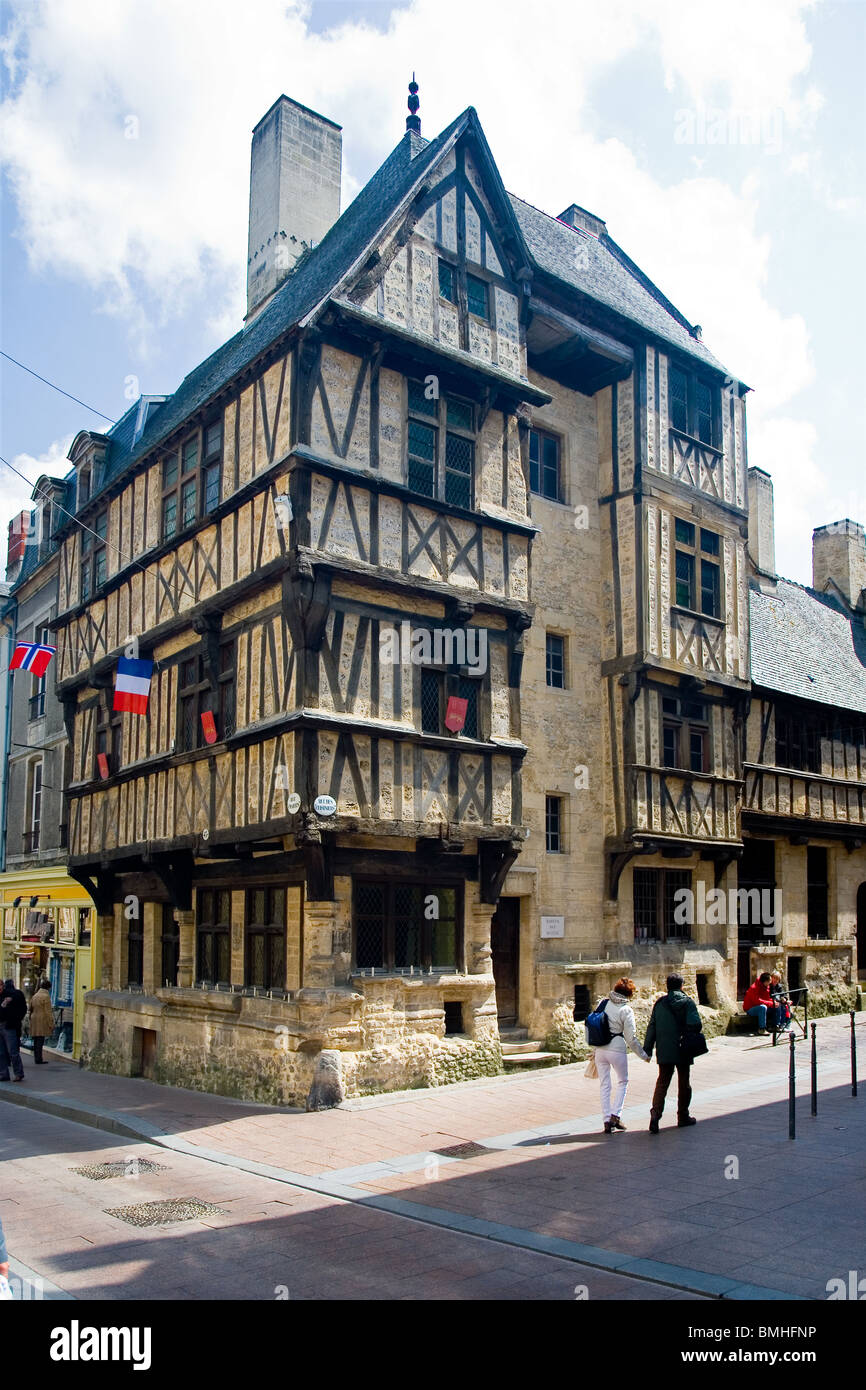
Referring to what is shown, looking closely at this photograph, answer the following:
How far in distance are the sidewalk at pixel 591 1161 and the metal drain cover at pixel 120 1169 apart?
55 centimetres

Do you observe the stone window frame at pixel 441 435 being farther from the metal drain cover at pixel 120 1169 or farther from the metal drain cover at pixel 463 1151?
the metal drain cover at pixel 120 1169

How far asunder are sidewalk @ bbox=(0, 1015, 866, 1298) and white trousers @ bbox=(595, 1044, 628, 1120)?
273 mm

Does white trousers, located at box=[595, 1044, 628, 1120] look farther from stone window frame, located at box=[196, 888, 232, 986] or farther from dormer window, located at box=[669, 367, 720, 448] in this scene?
dormer window, located at box=[669, 367, 720, 448]

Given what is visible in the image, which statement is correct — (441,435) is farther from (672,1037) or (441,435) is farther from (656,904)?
(656,904)

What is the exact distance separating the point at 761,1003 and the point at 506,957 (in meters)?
4.75

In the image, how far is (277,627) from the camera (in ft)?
44.5

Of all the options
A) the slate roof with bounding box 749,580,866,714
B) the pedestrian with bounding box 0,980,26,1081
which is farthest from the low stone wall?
the slate roof with bounding box 749,580,866,714

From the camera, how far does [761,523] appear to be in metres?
24.5

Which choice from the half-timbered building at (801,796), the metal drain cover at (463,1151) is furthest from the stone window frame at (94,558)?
the metal drain cover at (463,1151)

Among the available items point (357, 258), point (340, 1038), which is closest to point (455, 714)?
point (340, 1038)

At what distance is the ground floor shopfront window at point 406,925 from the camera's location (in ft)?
44.5

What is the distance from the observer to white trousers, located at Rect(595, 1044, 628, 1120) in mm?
10633
